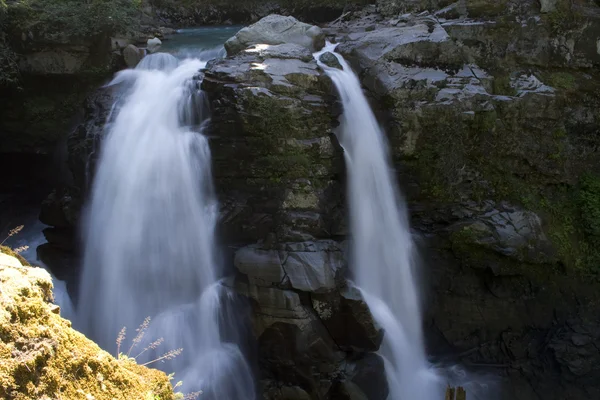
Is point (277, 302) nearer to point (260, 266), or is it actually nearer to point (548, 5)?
point (260, 266)

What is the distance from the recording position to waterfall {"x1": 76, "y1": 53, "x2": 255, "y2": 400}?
7.64 meters

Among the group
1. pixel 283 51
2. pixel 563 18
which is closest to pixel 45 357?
pixel 283 51

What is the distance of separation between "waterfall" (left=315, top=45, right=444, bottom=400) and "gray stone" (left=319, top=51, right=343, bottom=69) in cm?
22

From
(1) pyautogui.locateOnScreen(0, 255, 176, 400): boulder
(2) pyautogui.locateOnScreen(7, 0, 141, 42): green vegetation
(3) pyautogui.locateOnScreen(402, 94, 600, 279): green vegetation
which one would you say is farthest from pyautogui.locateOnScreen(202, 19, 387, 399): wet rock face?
(1) pyautogui.locateOnScreen(0, 255, 176, 400): boulder

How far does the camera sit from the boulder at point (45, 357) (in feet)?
8.48

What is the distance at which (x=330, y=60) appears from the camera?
372 inches

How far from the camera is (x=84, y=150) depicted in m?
9.16

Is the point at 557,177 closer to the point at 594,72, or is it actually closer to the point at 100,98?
the point at 594,72

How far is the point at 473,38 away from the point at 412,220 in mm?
4029

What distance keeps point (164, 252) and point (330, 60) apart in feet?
16.1

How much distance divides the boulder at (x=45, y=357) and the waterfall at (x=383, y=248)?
5643mm

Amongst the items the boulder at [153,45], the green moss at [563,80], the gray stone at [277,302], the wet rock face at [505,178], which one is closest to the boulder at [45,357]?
the gray stone at [277,302]

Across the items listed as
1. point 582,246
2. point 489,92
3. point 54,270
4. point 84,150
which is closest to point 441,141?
point 489,92

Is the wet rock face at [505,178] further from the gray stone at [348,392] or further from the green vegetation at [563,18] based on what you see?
the gray stone at [348,392]
